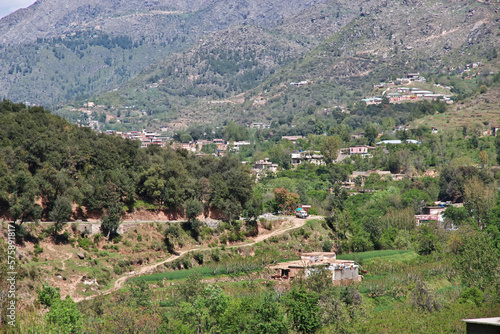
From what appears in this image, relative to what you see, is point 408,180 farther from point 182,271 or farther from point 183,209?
point 182,271

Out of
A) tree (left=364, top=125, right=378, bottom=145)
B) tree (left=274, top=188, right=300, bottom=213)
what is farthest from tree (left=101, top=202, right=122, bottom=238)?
tree (left=364, top=125, right=378, bottom=145)

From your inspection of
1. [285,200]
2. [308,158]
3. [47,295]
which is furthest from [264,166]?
[47,295]

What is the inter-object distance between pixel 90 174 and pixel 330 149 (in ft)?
217

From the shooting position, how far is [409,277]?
59469 mm

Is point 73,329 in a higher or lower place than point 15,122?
lower

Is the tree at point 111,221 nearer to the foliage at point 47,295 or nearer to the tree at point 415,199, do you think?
the foliage at point 47,295

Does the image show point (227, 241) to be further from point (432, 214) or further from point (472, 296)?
point (432, 214)

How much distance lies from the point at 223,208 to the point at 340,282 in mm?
17922

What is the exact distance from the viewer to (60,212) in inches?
2240

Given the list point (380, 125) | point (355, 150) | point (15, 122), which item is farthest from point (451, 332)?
point (380, 125)

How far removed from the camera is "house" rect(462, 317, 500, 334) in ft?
64.2

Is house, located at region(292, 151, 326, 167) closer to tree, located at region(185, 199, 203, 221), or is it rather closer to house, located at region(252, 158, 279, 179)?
house, located at region(252, 158, 279, 179)

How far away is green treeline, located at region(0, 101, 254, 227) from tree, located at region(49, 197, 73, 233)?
110 mm

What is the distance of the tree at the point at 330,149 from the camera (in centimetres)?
12288
